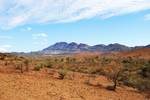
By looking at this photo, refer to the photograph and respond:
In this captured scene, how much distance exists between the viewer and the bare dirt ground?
19.2 m

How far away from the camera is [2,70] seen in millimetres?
25438

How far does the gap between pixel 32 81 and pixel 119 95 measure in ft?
18.5

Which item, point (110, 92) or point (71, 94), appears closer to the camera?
point (71, 94)

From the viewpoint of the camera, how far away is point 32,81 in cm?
2197

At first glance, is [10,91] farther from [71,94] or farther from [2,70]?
[2,70]

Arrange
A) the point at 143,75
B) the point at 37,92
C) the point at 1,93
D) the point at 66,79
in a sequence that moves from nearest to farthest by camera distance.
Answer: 1. the point at 1,93
2. the point at 37,92
3. the point at 66,79
4. the point at 143,75

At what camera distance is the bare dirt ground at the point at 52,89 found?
19219 millimetres

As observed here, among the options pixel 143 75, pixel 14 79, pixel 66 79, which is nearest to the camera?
pixel 14 79

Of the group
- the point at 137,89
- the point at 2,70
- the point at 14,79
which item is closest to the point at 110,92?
the point at 137,89

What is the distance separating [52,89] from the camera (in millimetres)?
20875

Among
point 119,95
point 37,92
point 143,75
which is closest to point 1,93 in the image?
point 37,92

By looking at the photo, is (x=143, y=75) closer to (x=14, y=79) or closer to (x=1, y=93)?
(x=14, y=79)

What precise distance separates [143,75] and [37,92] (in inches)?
568

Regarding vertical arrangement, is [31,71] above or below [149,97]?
above
